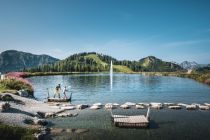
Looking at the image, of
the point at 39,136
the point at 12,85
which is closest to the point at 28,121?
the point at 39,136

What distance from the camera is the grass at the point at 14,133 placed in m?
28.7

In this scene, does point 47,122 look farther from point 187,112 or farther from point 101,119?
point 187,112

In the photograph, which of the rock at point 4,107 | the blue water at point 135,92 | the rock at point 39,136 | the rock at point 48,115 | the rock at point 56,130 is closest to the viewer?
the rock at point 39,136

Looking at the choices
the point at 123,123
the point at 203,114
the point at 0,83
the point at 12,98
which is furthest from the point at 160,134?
the point at 0,83

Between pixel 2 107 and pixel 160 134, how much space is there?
2113cm

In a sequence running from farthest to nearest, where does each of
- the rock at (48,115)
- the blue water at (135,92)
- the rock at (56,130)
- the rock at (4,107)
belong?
1. the blue water at (135,92)
2. the rock at (48,115)
3. the rock at (4,107)
4. the rock at (56,130)

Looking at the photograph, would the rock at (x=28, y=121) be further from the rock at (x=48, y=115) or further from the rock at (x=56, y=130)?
the rock at (x=48, y=115)

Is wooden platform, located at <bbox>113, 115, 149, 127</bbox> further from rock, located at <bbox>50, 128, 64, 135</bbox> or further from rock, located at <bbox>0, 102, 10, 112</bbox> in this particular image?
rock, located at <bbox>0, 102, 10, 112</bbox>

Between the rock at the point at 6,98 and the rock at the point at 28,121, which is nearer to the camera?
the rock at the point at 28,121

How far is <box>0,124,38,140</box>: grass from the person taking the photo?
28672 mm

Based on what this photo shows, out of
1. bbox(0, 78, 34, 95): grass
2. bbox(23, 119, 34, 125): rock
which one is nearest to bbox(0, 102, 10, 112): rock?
bbox(23, 119, 34, 125): rock

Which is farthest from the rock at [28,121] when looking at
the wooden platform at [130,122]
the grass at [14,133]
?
the wooden platform at [130,122]

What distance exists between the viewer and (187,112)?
154 feet

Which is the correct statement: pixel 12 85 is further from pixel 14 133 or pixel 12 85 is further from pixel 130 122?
pixel 130 122
